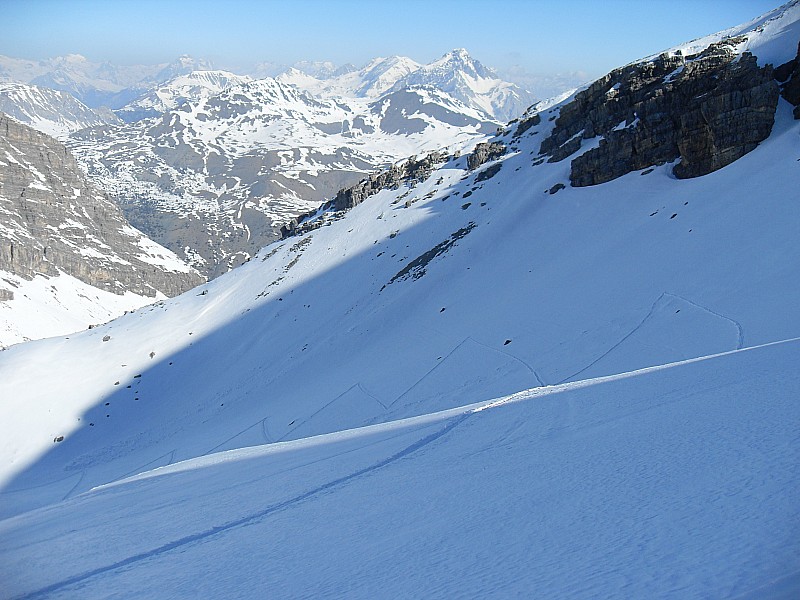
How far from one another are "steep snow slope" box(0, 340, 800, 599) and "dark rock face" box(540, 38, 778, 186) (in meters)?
29.9

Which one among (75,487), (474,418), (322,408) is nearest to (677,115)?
(322,408)

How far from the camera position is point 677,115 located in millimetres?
44094

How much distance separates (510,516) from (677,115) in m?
44.7

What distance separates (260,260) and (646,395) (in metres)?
79.9

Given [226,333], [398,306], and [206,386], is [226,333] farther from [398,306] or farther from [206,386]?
[398,306]

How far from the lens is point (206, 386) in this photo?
52.7 m

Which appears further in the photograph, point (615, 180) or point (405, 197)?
point (405, 197)

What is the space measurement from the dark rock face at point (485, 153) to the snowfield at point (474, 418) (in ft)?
23.2

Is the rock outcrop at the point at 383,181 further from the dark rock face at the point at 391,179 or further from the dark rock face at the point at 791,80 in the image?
the dark rock face at the point at 791,80

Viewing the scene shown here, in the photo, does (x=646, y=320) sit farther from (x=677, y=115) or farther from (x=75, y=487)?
(x=75, y=487)

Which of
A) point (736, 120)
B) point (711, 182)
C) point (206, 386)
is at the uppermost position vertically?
point (736, 120)

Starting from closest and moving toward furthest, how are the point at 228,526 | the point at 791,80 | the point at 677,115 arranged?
the point at 228,526, the point at 791,80, the point at 677,115

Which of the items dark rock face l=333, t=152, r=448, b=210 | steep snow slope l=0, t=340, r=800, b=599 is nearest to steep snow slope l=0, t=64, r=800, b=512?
dark rock face l=333, t=152, r=448, b=210

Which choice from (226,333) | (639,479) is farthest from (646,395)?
(226,333)
